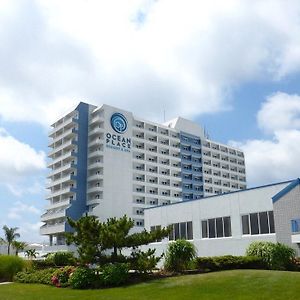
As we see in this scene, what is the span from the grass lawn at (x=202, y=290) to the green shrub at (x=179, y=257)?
4.88 meters

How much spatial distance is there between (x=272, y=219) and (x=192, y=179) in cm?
8383

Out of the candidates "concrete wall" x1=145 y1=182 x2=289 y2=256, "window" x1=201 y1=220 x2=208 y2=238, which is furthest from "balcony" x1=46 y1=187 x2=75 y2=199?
"window" x1=201 y1=220 x2=208 y2=238

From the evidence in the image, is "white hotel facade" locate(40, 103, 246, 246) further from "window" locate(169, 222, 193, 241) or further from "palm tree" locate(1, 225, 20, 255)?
"window" locate(169, 222, 193, 241)

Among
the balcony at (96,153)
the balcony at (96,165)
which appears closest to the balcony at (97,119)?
the balcony at (96,153)

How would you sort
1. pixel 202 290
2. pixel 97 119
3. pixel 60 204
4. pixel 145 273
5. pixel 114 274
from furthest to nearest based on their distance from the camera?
pixel 97 119, pixel 60 204, pixel 145 273, pixel 114 274, pixel 202 290

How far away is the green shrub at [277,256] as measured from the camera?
2978cm

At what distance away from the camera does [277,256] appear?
30.0 metres

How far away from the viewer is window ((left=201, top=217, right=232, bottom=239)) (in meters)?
40.9

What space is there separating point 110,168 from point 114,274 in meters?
74.2

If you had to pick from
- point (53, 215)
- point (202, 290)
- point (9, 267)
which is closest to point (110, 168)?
point (53, 215)

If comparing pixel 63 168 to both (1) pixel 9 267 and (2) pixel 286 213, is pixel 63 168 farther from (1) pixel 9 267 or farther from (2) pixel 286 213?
(2) pixel 286 213

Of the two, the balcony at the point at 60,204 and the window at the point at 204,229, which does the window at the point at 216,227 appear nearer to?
the window at the point at 204,229

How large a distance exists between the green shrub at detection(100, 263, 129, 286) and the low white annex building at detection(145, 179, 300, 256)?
47.1 ft

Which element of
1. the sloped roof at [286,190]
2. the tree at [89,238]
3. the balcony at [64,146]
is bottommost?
the tree at [89,238]
